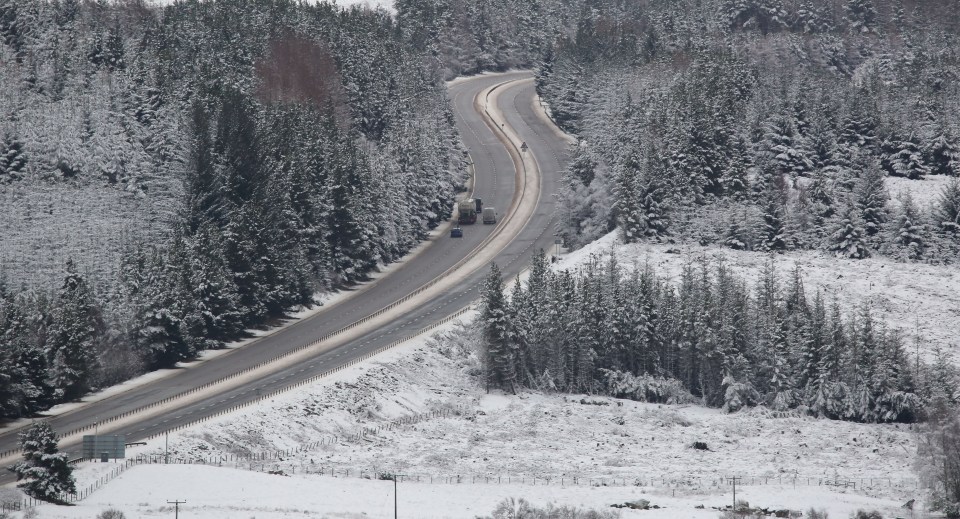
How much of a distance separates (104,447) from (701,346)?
157 feet

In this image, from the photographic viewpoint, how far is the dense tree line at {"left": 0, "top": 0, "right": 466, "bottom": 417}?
392 ft

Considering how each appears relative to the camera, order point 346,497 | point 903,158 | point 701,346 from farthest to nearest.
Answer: point 903,158, point 701,346, point 346,497

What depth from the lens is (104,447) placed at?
9450 cm

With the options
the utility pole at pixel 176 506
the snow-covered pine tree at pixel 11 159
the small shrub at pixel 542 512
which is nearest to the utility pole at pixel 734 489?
the small shrub at pixel 542 512

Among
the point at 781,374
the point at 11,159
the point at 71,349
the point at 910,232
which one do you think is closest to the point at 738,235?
the point at 910,232

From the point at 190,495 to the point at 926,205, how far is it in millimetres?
85493

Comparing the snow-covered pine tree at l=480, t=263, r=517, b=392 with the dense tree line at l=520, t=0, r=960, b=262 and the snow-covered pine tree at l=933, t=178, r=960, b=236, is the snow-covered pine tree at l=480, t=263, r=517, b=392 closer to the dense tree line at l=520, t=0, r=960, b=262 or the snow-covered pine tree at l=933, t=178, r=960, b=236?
the dense tree line at l=520, t=0, r=960, b=262

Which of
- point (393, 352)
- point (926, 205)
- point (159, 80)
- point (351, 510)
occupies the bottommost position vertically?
point (351, 510)

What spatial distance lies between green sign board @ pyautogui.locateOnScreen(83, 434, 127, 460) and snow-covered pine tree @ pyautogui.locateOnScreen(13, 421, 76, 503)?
21.5 ft

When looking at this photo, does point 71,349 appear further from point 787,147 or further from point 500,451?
point 787,147

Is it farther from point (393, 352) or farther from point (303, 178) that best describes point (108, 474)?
point (303, 178)

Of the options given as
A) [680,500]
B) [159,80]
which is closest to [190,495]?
[680,500]

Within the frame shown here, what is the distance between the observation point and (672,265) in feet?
450

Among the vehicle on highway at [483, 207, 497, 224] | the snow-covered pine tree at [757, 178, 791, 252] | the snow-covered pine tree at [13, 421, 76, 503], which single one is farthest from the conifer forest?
the snow-covered pine tree at [13, 421, 76, 503]
